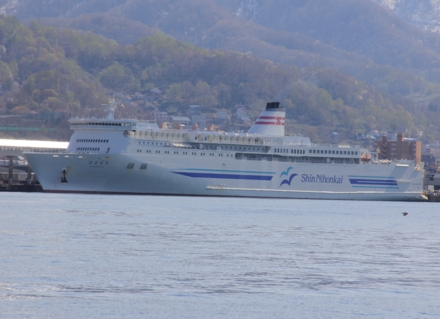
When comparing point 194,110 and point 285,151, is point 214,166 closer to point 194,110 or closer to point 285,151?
point 285,151

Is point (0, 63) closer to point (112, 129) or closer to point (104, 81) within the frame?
point (104, 81)

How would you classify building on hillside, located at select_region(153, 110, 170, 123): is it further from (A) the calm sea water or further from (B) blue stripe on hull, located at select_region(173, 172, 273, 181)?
(A) the calm sea water

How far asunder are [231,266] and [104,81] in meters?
182

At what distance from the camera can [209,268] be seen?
1973 cm

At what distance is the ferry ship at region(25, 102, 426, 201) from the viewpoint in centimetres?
5266

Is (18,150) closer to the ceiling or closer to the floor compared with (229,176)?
closer to the ceiling

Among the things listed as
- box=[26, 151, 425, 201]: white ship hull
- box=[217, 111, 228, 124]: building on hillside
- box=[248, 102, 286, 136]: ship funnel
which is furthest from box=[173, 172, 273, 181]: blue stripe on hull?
box=[217, 111, 228, 124]: building on hillside

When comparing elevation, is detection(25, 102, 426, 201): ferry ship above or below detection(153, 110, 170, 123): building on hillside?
below

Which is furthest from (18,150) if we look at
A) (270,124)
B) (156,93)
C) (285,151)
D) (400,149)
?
(156,93)

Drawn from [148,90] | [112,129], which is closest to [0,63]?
[148,90]

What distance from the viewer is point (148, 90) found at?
198m

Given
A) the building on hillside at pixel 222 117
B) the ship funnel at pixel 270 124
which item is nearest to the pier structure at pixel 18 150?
the ship funnel at pixel 270 124

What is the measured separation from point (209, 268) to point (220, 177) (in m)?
36.6

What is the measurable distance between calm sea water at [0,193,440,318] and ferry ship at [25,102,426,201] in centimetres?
1734
